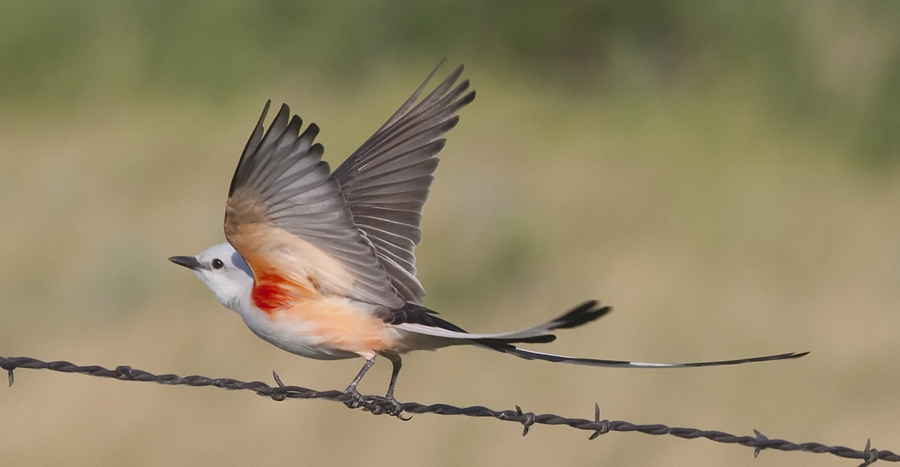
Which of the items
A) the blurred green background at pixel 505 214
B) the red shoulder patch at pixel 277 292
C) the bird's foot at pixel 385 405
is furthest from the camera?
the blurred green background at pixel 505 214

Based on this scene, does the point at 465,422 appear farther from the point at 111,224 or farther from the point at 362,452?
the point at 111,224

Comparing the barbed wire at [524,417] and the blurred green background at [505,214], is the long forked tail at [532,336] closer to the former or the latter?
the barbed wire at [524,417]

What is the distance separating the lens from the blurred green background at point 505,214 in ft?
29.8

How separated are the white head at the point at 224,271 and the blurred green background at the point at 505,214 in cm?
391

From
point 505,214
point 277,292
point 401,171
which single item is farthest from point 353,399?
point 505,214

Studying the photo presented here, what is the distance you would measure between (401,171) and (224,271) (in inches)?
36.1

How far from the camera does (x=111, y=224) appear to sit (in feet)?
39.2

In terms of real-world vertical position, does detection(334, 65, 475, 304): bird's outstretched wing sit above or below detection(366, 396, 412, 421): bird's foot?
above

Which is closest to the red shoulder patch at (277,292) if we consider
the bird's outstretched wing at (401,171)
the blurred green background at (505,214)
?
the bird's outstretched wing at (401,171)

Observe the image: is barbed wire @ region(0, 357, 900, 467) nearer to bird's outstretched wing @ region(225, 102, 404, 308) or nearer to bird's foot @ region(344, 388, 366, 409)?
bird's foot @ region(344, 388, 366, 409)

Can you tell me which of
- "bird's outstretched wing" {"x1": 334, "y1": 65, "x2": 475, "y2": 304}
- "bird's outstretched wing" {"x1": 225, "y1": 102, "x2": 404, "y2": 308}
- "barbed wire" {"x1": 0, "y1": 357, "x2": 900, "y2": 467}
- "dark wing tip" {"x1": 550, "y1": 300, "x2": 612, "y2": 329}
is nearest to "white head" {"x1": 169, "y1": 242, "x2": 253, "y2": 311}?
"bird's outstretched wing" {"x1": 225, "y1": 102, "x2": 404, "y2": 308}

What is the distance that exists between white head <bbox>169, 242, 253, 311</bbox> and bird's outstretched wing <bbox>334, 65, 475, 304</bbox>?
2.00 feet

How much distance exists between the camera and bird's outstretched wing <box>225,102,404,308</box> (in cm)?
421

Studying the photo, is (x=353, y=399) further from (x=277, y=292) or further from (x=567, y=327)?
(x=567, y=327)
